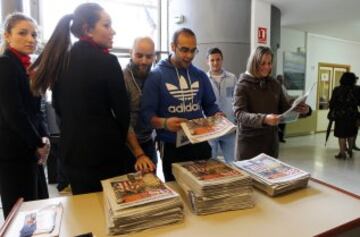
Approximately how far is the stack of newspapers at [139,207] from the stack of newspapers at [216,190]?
9cm

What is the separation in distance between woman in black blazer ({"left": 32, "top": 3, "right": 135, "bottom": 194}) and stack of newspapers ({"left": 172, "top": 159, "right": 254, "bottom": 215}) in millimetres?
348

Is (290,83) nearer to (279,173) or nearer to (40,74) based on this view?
(279,173)

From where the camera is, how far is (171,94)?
1491mm

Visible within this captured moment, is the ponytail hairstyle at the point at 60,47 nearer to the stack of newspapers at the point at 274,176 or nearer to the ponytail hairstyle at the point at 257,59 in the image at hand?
the stack of newspapers at the point at 274,176

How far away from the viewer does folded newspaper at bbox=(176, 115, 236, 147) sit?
46.7 inches

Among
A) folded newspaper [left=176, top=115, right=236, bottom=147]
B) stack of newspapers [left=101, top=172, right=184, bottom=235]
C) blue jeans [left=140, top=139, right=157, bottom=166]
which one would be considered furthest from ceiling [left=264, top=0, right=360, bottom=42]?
stack of newspapers [left=101, top=172, right=184, bottom=235]

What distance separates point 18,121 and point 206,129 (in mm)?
964

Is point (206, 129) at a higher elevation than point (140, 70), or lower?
lower

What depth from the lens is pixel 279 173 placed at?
51.3 inches

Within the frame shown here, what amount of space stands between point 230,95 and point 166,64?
4.33 feet

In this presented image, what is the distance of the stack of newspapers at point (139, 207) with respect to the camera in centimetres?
93

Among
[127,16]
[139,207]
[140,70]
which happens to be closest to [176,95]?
[140,70]

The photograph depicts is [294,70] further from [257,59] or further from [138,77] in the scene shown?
[138,77]

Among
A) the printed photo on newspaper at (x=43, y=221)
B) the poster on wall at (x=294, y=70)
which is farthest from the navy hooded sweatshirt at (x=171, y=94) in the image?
the poster on wall at (x=294, y=70)
